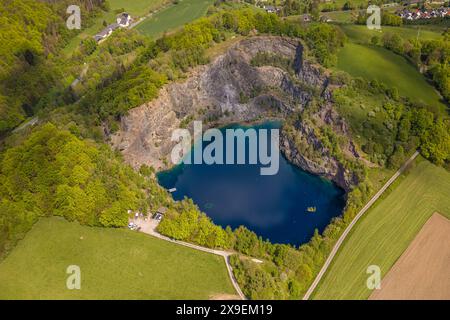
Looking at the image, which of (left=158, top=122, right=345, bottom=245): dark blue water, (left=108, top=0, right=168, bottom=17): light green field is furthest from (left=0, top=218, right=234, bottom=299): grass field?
(left=108, top=0, right=168, bottom=17): light green field

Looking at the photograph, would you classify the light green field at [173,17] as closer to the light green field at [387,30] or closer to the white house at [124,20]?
the white house at [124,20]

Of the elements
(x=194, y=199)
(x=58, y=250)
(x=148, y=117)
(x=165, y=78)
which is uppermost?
(x=165, y=78)

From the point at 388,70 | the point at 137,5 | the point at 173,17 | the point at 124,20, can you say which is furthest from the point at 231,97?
the point at 137,5

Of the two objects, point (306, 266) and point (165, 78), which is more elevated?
point (165, 78)

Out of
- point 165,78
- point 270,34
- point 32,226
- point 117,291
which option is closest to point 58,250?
point 32,226

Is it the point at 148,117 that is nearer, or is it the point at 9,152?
the point at 9,152

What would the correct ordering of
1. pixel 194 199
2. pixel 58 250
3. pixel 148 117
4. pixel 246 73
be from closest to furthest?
pixel 58 250 → pixel 194 199 → pixel 148 117 → pixel 246 73

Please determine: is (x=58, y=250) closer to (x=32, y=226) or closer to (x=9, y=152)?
(x=32, y=226)

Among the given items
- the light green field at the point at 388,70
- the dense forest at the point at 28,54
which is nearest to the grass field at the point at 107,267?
the dense forest at the point at 28,54
